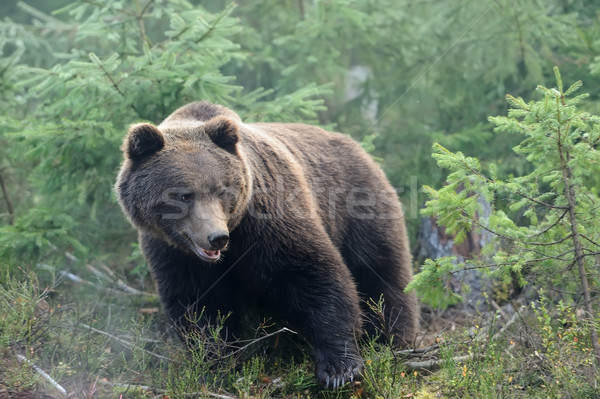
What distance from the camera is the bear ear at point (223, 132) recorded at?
18.6ft

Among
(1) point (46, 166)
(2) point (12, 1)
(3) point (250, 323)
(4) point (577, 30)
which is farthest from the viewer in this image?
(2) point (12, 1)

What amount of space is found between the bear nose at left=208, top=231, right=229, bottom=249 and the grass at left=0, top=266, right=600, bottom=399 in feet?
3.16

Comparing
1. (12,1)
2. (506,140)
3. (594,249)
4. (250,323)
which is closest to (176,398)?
(250,323)

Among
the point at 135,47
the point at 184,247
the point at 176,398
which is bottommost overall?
the point at 176,398

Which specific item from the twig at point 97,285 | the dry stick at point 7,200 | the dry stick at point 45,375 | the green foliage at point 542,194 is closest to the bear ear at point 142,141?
the dry stick at point 45,375

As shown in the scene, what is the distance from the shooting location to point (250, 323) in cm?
695

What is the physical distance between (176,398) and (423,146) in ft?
20.4

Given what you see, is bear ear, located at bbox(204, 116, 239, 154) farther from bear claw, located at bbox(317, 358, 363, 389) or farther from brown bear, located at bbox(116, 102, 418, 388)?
bear claw, located at bbox(317, 358, 363, 389)

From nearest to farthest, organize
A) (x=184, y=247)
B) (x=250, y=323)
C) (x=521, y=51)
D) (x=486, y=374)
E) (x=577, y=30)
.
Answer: (x=486, y=374), (x=184, y=247), (x=250, y=323), (x=577, y=30), (x=521, y=51)

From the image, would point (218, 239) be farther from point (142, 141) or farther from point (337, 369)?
point (337, 369)

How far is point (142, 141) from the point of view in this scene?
5.49 m

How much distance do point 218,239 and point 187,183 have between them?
2.02 ft

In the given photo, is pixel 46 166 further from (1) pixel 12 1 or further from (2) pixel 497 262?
(1) pixel 12 1

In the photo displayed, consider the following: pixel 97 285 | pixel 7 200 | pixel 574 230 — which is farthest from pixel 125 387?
pixel 7 200
